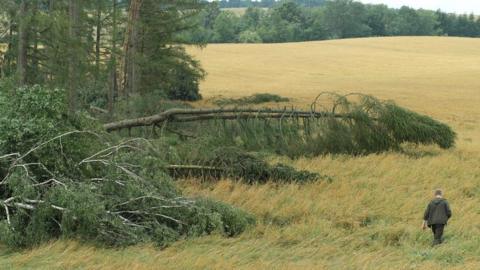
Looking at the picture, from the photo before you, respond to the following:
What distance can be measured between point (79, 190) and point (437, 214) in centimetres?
476

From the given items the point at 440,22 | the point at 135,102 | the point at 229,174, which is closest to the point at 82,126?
the point at 229,174

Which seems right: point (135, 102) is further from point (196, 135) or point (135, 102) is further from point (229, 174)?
point (229, 174)

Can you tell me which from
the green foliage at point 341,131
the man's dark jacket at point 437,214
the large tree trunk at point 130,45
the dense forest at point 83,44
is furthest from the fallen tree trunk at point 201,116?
the large tree trunk at point 130,45

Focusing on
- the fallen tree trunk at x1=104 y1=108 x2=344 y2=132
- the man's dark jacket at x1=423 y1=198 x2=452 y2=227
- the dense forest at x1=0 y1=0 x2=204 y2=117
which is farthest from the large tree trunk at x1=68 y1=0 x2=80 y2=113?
the man's dark jacket at x1=423 y1=198 x2=452 y2=227

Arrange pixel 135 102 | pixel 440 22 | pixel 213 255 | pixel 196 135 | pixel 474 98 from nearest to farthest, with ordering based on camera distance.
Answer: pixel 213 255
pixel 196 135
pixel 135 102
pixel 474 98
pixel 440 22

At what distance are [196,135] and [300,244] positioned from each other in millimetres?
5808

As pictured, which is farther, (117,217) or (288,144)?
(288,144)

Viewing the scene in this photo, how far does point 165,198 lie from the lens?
8.13m

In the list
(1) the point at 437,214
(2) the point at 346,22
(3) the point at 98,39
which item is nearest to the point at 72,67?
(3) the point at 98,39

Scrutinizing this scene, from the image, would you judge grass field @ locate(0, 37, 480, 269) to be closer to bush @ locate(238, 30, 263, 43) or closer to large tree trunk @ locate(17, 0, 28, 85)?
large tree trunk @ locate(17, 0, 28, 85)

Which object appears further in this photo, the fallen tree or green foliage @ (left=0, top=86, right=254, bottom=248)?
the fallen tree

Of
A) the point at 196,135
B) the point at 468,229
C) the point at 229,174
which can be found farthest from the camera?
the point at 196,135

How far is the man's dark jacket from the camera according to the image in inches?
320

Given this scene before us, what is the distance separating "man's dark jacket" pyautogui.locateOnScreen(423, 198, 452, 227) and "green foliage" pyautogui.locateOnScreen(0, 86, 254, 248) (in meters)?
2.50
